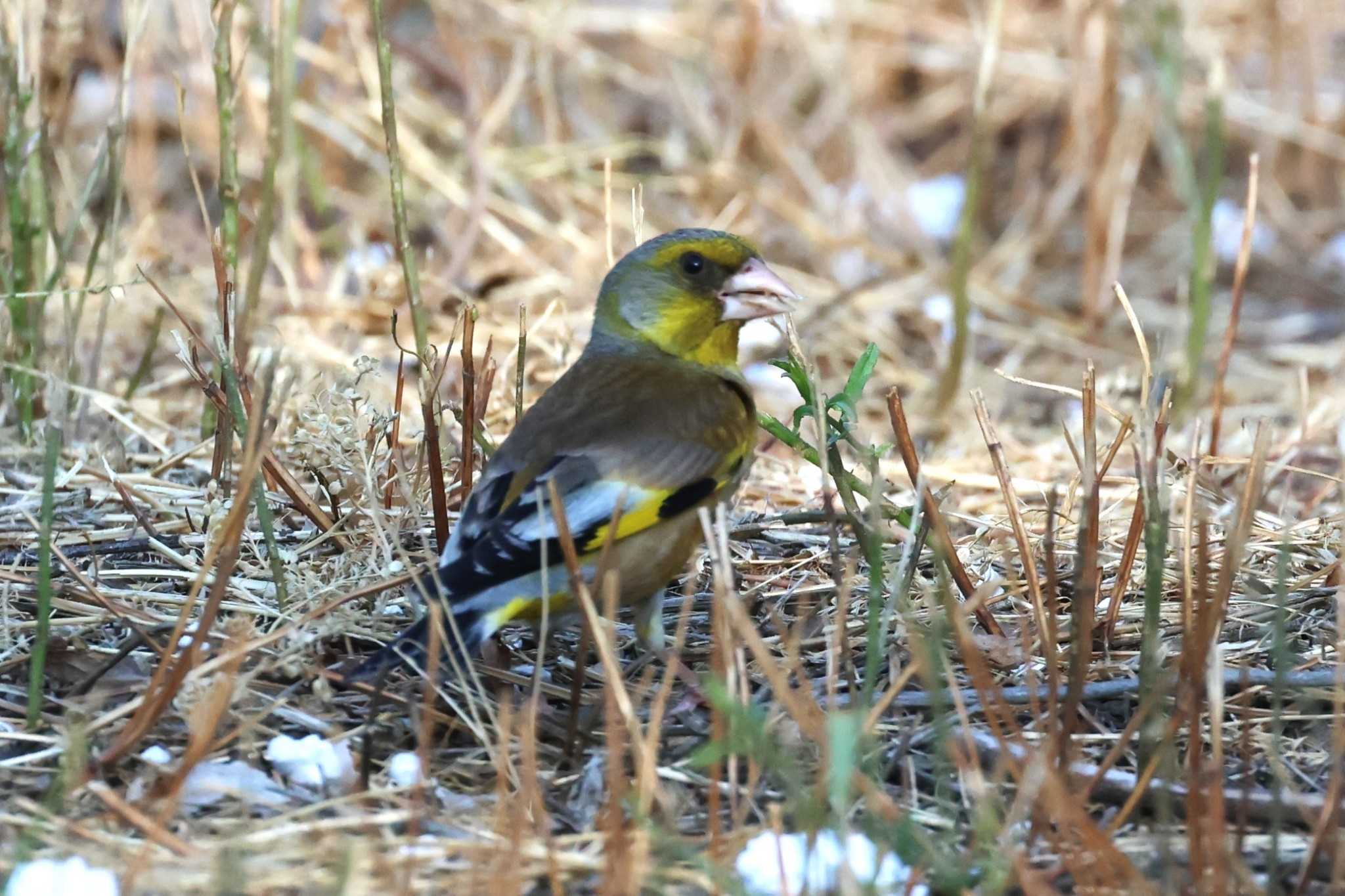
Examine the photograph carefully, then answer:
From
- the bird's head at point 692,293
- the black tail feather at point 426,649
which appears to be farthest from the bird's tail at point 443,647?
the bird's head at point 692,293

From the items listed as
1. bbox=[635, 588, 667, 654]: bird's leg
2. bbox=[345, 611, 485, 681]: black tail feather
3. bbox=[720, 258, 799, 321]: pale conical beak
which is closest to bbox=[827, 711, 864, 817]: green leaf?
bbox=[345, 611, 485, 681]: black tail feather

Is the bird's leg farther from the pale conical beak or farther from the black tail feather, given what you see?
the pale conical beak

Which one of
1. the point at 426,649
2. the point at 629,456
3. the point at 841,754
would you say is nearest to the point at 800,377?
the point at 629,456

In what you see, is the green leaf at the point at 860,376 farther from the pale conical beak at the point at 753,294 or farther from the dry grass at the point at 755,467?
the pale conical beak at the point at 753,294

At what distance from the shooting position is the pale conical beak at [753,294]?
3.19 meters

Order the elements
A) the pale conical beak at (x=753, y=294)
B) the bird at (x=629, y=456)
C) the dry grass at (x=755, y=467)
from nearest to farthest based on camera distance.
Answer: the dry grass at (x=755, y=467) < the bird at (x=629, y=456) < the pale conical beak at (x=753, y=294)

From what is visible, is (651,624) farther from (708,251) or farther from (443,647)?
Result: (708,251)

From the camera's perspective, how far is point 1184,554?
8.68 ft

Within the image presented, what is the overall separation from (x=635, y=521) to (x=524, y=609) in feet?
0.81

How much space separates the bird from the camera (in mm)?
2553

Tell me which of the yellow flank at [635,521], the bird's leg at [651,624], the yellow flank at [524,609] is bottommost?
the bird's leg at [651,624]

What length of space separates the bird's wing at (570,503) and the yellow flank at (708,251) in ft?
1.63

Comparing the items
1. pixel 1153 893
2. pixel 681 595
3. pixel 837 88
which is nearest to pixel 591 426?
pixel 681 595

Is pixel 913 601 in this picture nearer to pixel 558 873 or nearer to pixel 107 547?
pixel 558 873
